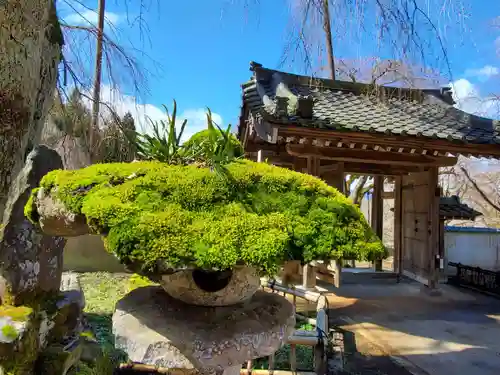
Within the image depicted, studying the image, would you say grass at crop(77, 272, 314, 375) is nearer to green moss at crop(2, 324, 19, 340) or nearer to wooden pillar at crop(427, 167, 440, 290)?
green moss at crop(2, 324, 19, 340)

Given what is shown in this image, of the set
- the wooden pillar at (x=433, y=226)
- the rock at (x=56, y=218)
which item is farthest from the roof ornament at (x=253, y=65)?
the rock at (x=56, y=218)

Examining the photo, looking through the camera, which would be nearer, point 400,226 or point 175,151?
point 175,151

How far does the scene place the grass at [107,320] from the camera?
3.32 meters

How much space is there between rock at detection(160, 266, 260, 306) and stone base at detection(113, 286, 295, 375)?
65mm

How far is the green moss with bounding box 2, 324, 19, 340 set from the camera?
2.63 metres

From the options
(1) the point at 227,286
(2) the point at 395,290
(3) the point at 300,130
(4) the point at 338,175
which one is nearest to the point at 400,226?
(2) the point at 395,290

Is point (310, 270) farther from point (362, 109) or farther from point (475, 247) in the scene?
point (475, 247)

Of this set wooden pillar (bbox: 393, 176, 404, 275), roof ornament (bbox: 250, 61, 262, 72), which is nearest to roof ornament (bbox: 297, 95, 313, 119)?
roof ornament (bbox: 250, 61, 262, 72)

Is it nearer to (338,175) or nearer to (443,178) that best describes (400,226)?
(338,175)

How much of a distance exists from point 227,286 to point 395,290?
7.44 m

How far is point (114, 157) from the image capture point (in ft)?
14.1

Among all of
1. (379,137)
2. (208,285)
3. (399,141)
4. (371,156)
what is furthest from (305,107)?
(208,285)

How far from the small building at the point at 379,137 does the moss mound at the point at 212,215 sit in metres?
3.99

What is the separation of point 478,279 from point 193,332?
933cm
